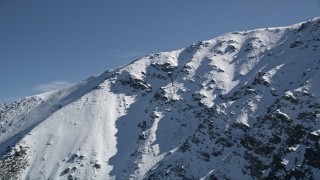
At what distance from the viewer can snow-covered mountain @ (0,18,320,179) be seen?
10944 centimetres

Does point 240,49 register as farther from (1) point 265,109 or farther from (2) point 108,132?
(2) point 108,132

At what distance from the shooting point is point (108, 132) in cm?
14012

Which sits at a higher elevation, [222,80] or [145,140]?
[222,80]

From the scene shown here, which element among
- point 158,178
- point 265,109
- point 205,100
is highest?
point 205,100

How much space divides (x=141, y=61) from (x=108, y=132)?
50.6 metres

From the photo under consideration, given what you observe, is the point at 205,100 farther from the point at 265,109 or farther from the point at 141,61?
the point at 141,61

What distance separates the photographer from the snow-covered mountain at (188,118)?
10944 centimetres

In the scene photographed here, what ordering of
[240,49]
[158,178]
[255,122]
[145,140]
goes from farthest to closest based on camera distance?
[240,49] < [145,140] < [255,122] < [158,178]

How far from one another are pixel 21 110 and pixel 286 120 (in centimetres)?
11897

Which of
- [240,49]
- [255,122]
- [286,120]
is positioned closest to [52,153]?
[255,122]

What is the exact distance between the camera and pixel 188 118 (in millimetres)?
134875

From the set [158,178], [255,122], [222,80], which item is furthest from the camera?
A: [222,80]

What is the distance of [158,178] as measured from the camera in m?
111

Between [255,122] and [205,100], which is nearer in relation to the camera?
[255,122]
